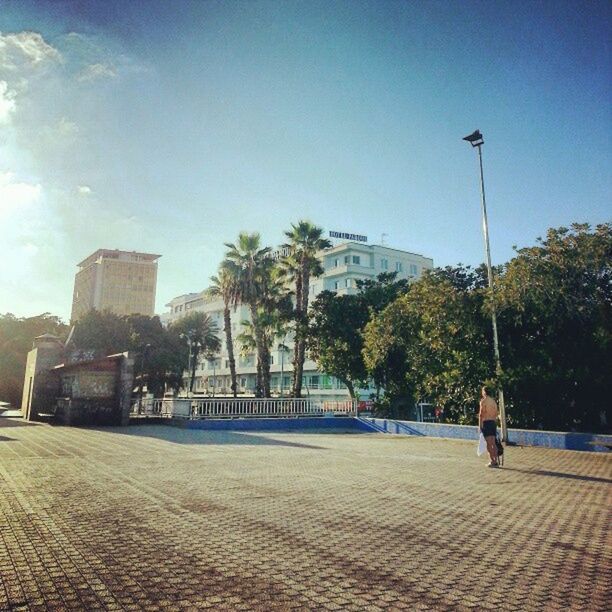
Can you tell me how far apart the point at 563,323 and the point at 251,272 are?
74.2 ft

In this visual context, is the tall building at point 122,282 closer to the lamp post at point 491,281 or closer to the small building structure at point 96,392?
the small building structure at point 96,392

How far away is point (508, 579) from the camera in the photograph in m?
3.88

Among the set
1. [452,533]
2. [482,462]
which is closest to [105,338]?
[482,462]

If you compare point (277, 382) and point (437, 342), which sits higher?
point (277, 382)

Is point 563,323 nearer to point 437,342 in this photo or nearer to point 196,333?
point 437,342

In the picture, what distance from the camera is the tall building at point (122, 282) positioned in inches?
5901

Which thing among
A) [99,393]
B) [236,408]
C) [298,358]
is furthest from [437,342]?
[99,393]

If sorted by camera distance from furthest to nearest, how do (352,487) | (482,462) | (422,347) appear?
(422,347), (482,462), (352,487)

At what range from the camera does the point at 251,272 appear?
111ft

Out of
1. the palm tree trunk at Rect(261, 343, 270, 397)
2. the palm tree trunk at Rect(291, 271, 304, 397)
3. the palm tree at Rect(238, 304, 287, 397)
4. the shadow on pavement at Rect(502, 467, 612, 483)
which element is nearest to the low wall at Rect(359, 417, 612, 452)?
the shadow on pavement at Rect(502, 467, 612, 483)

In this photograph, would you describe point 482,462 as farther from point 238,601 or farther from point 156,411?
point 156,411

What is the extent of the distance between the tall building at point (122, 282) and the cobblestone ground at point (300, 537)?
149705 millimetres

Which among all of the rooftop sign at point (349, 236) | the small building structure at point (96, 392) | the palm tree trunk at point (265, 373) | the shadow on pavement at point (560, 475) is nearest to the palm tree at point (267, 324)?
the palm tree trunk at point (265, 373)

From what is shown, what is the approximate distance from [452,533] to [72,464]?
25.8 ft
